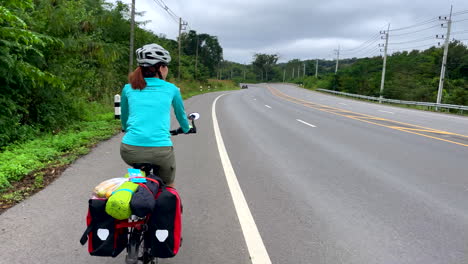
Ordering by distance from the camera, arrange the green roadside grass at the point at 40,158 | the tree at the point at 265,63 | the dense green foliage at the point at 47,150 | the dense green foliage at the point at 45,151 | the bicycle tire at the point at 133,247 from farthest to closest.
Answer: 1. the tree at the point at 265,63
2. the dense green foliage at the point at 47,150
3. the dense green foliage at the point at 45,151
4. the green roadside grass at the point at 40,158
5. the bicycle tire at the point at 133,247

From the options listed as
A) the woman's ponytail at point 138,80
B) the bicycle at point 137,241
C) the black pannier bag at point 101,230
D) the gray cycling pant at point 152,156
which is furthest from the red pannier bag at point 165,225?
the woman's ponytail at point 138,80

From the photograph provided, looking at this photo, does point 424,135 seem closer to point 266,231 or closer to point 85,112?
point 266,231

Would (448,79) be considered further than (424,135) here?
Yes

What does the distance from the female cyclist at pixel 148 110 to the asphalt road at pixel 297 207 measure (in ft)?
3.67

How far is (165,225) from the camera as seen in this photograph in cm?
256

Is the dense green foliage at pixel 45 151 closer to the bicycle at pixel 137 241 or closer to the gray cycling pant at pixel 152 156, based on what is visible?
the gray cycling pant at pixel 152 156

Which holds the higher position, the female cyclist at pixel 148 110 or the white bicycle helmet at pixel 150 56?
the white bicycle helmet at pixel 150 56

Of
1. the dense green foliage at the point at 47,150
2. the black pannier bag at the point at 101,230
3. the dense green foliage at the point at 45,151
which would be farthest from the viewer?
the dense green foliage at the point at 47,150

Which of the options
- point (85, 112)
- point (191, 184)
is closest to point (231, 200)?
point (191, 184)

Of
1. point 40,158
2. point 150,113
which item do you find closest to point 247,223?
point 150,113

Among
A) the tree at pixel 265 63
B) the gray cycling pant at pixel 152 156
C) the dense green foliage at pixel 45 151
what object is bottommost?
the dense green foliage at pixel 45 151

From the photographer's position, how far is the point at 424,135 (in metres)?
11.8

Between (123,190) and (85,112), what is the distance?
1064 centimetres

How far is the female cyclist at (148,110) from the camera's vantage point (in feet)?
9.52
